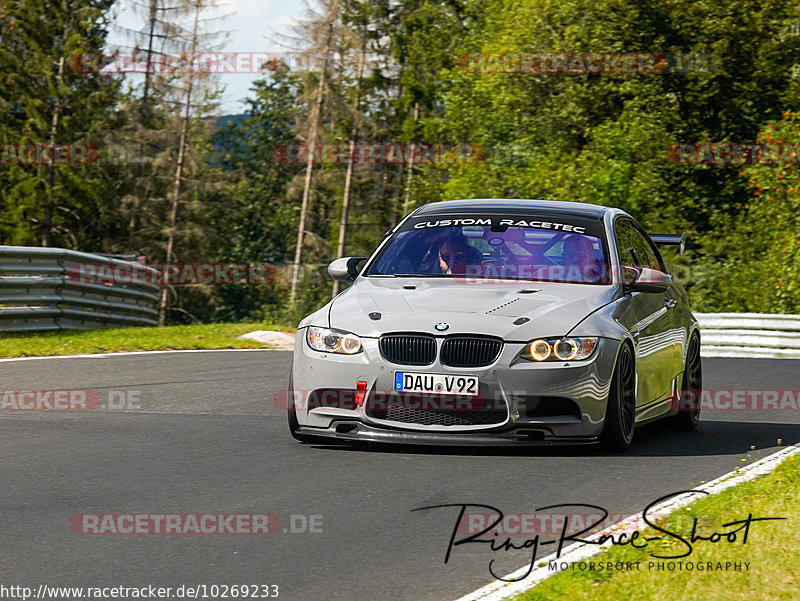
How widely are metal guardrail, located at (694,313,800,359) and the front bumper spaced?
13166 millimetres

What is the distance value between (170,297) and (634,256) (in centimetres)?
5106

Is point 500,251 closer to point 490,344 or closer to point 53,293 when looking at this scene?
point 490,344

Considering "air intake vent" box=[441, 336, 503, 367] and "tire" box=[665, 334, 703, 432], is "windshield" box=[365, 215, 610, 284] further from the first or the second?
"tire" box=[665, 334, 703, 432]

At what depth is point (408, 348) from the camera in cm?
798

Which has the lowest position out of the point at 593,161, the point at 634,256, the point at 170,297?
the point at 170,297

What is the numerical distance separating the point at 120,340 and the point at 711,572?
1364 cm

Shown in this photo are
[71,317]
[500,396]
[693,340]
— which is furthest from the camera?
[71,317]

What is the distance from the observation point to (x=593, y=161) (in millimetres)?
38188

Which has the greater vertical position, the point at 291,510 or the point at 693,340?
the point at 693,340

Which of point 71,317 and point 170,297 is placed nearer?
point 71,317

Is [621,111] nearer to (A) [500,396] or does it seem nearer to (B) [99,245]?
(B) [99,245]

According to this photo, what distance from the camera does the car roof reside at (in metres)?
9.67

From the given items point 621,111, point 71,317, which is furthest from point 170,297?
point 71,317

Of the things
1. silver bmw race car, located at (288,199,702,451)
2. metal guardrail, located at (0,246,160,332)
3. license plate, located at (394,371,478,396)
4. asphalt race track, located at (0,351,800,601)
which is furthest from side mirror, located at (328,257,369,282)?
metal guardrail, located at (0,246,160,332)
